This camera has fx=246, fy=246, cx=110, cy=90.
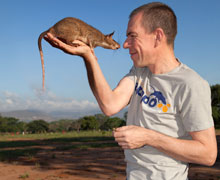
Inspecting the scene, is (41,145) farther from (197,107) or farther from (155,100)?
(197,107)

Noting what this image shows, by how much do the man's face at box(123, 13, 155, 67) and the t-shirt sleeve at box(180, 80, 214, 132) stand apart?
289mm

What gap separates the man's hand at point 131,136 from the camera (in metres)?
1.27

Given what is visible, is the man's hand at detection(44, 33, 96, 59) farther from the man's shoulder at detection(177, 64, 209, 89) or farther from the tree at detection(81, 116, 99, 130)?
the tree at detection(81, 116, 99, 130)

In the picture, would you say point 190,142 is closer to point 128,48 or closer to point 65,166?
point 128,48

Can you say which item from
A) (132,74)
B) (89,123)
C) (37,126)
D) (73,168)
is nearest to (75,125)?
(89,123)

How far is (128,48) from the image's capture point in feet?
4.78

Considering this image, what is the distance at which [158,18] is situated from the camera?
1388mm

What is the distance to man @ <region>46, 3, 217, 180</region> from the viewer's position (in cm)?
130

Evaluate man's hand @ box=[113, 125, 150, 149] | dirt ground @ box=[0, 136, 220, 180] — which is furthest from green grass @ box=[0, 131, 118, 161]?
man's hand @ box=[113, 125, 150, 149]

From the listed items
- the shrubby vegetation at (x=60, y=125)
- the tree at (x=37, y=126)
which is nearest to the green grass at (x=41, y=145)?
the shrubby vegetation at (x=60, y=125)

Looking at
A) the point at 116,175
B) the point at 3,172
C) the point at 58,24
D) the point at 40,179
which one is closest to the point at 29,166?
the point at 3,172

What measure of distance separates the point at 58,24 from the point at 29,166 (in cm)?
911

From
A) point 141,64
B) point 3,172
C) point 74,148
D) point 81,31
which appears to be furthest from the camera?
point 74,148

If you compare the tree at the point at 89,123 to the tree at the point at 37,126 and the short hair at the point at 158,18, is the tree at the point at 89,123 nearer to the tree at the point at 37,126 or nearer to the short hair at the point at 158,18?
the tree at the point at 37,126
